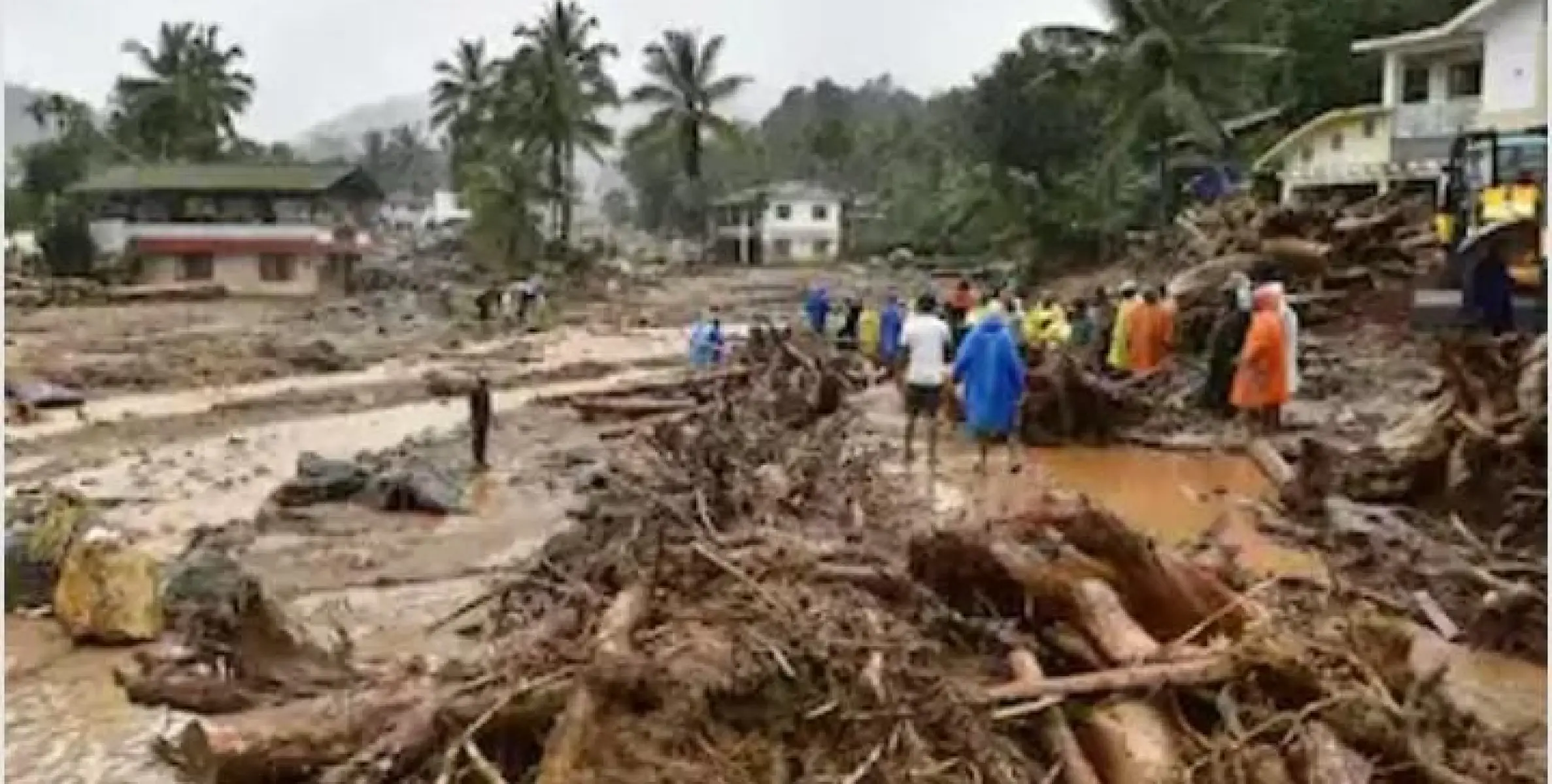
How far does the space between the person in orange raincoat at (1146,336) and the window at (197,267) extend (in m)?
41.0

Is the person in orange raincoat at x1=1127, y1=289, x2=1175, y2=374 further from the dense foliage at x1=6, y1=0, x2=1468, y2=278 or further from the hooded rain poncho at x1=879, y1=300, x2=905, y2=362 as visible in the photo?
the dense foliage at x1=6, y1=0, x2=1468, y2=278

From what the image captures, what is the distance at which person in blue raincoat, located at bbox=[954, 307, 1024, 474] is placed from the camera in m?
13.2

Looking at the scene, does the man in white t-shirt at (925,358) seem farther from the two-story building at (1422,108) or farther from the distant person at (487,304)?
the distant person at (487,304)

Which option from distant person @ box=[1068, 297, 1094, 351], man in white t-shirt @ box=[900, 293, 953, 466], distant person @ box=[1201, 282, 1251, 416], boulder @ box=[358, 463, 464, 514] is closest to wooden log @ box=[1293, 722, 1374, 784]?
man in white t-shirt @ box=[900, 293, 953, 466]

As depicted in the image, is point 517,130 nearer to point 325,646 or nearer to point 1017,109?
point 1017,109

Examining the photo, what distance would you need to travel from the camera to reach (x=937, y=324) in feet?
43.0

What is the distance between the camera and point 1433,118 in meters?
33.8

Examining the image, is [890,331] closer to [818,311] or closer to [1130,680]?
[818,311]

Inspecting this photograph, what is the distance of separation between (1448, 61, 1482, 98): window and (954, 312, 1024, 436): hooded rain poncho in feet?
76.0

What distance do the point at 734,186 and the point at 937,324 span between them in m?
72.6

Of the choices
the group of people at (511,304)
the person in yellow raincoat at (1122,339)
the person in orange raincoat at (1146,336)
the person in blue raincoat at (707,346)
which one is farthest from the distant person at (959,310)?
the group of people at (511,304)

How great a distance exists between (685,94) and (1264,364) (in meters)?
49.8

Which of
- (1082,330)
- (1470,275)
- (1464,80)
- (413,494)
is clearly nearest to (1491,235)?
(1470,275)

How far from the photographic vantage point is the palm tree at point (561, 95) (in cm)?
5638
